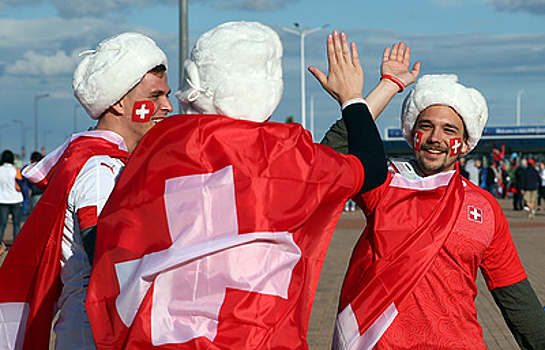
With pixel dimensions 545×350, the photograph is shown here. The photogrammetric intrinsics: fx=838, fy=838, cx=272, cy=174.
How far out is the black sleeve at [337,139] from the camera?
2.63 metres

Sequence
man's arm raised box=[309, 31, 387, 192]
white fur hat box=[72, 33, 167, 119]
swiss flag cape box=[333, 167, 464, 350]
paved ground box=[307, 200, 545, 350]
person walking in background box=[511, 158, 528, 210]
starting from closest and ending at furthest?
man's arm raised box=[309, 31, 387, 192], white fur hat box=[72, 33, 167, 119], swiss flag cape box=[333, 167, 464, 350], paved ground box=[307, 200, 545, 350], person walking in background box=[511, 158, 528, 210]

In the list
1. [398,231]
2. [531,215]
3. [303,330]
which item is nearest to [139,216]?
[303,330]

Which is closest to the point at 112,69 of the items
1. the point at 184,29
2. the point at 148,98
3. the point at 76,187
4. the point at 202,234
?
the point at 148,98

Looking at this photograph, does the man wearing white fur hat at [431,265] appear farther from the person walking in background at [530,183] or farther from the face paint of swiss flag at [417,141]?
the person walking in background at [530,183]

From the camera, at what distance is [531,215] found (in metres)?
25.3

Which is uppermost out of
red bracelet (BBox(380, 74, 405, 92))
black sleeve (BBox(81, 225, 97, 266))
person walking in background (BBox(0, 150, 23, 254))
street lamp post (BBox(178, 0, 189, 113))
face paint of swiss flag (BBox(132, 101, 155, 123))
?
street lamp post (BBox(178, 0, 189, 113))

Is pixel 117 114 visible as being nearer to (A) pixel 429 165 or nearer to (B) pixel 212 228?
(B) pixel 212 228

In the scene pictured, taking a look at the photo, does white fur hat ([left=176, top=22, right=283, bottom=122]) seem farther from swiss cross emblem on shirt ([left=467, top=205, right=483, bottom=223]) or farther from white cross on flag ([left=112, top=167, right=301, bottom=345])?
swiss cross emblem on shirt ([left=467, top=205, right=483, bottom=223])

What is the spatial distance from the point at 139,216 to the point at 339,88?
30.7 inches

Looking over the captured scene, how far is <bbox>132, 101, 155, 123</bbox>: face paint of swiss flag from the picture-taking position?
2869 mm

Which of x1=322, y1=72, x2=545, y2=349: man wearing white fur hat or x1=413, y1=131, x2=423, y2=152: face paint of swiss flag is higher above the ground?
x1=413, y1=131, x2=423, y2=152: face paint of swiss flag

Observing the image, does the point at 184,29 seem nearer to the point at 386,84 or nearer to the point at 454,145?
the point at 454,145

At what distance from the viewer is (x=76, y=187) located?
254 centimetres

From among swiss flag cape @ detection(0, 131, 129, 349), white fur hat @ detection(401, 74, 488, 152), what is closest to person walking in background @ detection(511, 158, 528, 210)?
white fur hat @ detection(401, 74, 488, 152)
